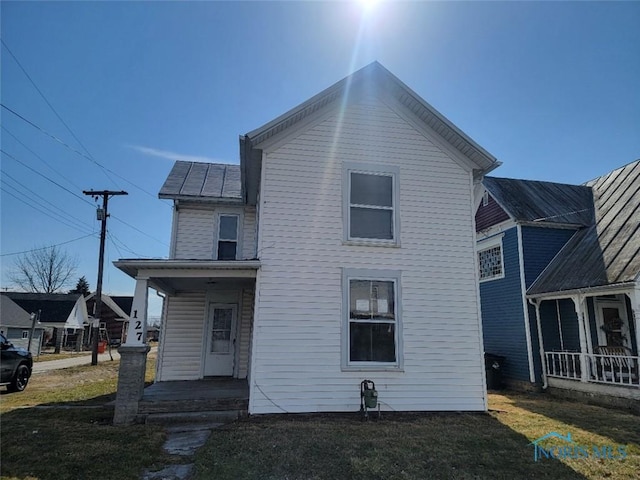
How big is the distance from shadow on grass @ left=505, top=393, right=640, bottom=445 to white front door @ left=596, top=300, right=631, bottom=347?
251 centimetres

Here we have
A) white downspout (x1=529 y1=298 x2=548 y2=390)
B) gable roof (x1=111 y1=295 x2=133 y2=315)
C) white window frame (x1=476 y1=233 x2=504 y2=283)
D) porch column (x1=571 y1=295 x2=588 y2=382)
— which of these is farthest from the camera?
gable roof (x1=111 y1=295 x2=133 y2=315)

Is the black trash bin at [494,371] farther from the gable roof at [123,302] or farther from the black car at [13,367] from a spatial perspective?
the gable roof at [123,302]

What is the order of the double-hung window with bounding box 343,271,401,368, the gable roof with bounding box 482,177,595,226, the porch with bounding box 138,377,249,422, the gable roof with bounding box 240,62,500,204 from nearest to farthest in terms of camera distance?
the porch with bounding box 138,377,249,422 → the double-hung window with bounding box 343,271,401,368 → the gable roof with bounding box 240,62,500,204 → the gable roof with bounding box 482,177,595,226

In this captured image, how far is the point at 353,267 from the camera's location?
337 inches

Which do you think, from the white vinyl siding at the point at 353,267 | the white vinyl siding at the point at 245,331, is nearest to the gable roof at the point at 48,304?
the white vinyl siding at the point at 245,331

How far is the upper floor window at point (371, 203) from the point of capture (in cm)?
888

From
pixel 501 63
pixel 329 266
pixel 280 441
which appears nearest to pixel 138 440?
pixel 280 441

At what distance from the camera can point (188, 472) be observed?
4984 mm

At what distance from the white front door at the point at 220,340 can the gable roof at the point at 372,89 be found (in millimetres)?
4233

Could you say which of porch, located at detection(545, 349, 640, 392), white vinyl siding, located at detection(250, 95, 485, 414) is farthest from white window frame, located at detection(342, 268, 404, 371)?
porch, located at detection(545, 349, 640, 392)

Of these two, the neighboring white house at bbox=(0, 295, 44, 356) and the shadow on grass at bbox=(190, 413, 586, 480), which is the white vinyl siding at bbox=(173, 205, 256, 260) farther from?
the neighboring white house at bbox=(0, 295, 44, 356)

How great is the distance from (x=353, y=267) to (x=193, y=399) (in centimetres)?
408

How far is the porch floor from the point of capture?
7.59 m

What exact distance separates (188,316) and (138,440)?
539 centimetres
